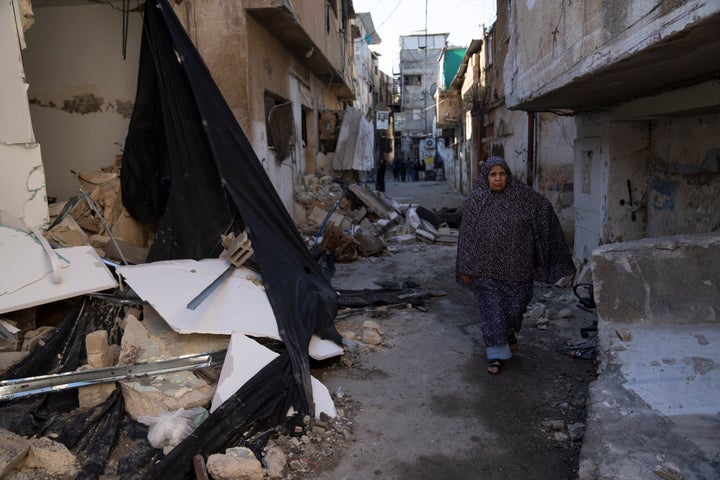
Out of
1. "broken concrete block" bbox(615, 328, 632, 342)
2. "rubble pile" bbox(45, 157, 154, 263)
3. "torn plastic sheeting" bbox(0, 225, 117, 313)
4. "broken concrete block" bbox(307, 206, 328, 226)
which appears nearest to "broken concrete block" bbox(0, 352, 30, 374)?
"torn plastic sheeting" bbox(0, 225, 117, 313)

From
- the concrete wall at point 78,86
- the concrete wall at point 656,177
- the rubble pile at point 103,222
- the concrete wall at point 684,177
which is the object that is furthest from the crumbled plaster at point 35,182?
the concrete wall at point 684,177

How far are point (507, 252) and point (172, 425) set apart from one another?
101 inches

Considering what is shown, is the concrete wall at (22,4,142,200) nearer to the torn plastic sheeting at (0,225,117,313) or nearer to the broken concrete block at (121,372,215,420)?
the torn plastic sheeting at (0,225,117,313)

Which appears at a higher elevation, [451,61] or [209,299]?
[451,61]

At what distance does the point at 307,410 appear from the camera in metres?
3.24

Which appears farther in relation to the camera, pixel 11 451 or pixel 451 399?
pixel 451 399

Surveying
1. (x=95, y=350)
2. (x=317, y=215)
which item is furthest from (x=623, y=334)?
(x=317, y=215)

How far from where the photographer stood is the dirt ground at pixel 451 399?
2.84 m

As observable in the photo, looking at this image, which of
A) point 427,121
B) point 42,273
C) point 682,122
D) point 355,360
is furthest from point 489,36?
point 427,121

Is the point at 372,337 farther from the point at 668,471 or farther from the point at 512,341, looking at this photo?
the point at 668,471

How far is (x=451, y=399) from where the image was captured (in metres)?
3.60

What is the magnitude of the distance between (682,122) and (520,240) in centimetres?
248

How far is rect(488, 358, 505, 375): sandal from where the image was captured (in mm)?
3973

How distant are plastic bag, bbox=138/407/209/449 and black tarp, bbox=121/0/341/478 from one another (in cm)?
131
